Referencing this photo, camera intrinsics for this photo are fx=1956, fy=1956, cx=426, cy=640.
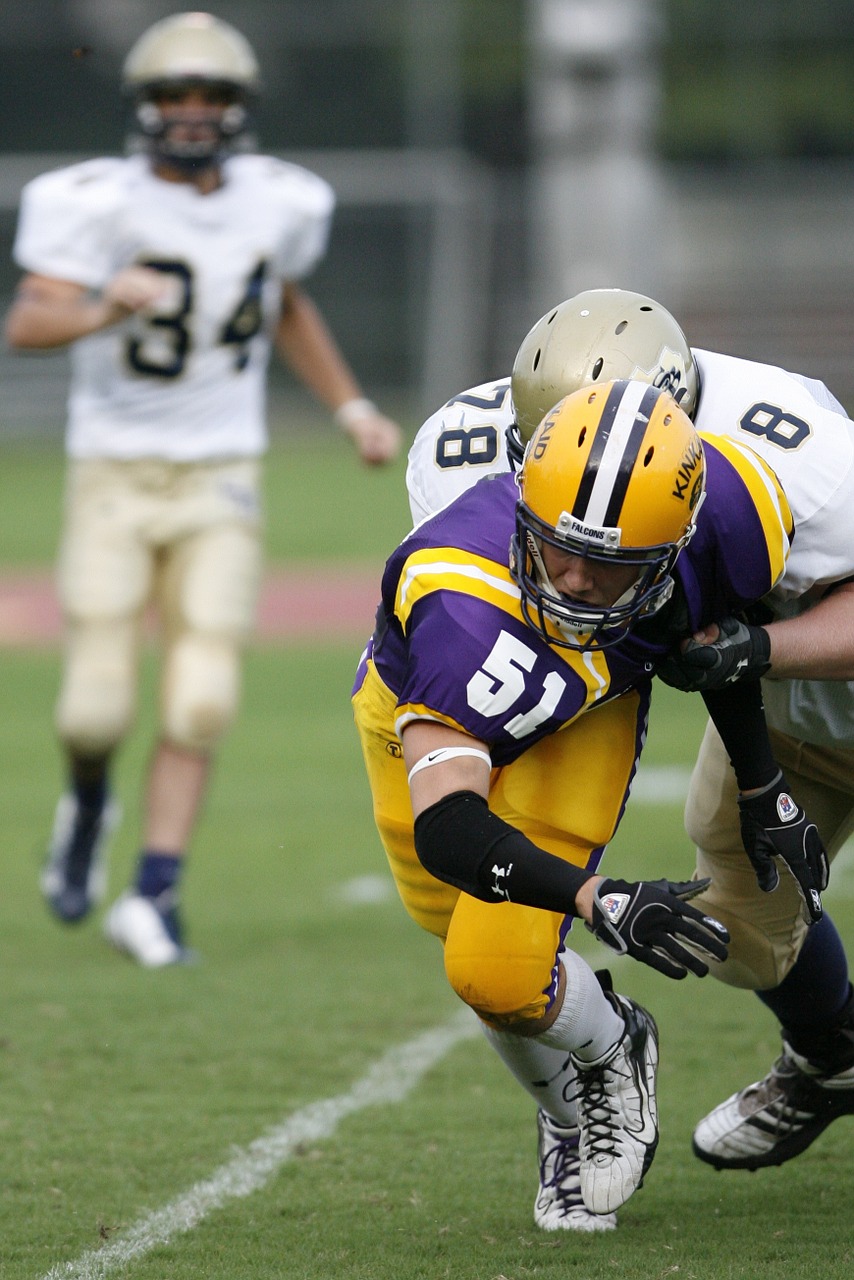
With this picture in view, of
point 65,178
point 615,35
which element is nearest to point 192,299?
point 65,178

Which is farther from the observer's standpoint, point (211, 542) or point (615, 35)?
point (615, 35)

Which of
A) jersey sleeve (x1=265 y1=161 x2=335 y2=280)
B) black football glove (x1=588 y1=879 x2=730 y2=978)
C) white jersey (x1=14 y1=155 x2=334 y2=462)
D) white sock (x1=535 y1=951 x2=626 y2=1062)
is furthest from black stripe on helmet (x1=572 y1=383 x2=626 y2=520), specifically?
jersey sleeve (x1=265 y1=161 x2=335 y2=280)

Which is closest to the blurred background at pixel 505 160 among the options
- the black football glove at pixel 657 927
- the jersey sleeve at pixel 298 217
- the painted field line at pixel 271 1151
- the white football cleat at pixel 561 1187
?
the jersey sleeve at pixel 298 217

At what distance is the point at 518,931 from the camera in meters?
3.04

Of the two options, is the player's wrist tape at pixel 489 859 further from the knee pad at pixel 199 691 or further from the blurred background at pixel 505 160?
the blurred background at pixel 505 160

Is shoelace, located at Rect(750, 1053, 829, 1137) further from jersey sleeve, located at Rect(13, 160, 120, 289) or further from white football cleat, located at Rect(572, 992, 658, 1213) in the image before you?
jersey sleeve, located at Rect(13, 160, 120, 289)

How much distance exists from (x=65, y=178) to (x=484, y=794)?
329cm

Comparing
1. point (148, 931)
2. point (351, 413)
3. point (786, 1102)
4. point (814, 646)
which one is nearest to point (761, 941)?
point (786, 1102)

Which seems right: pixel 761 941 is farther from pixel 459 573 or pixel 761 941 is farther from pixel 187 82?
pixel 187 82

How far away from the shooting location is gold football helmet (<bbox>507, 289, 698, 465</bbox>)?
→ 10.9ft

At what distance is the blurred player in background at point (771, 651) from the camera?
3150 mm

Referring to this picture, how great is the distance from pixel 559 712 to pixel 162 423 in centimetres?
290

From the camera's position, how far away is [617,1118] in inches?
127

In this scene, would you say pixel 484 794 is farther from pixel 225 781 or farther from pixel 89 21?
pixel 89 21
